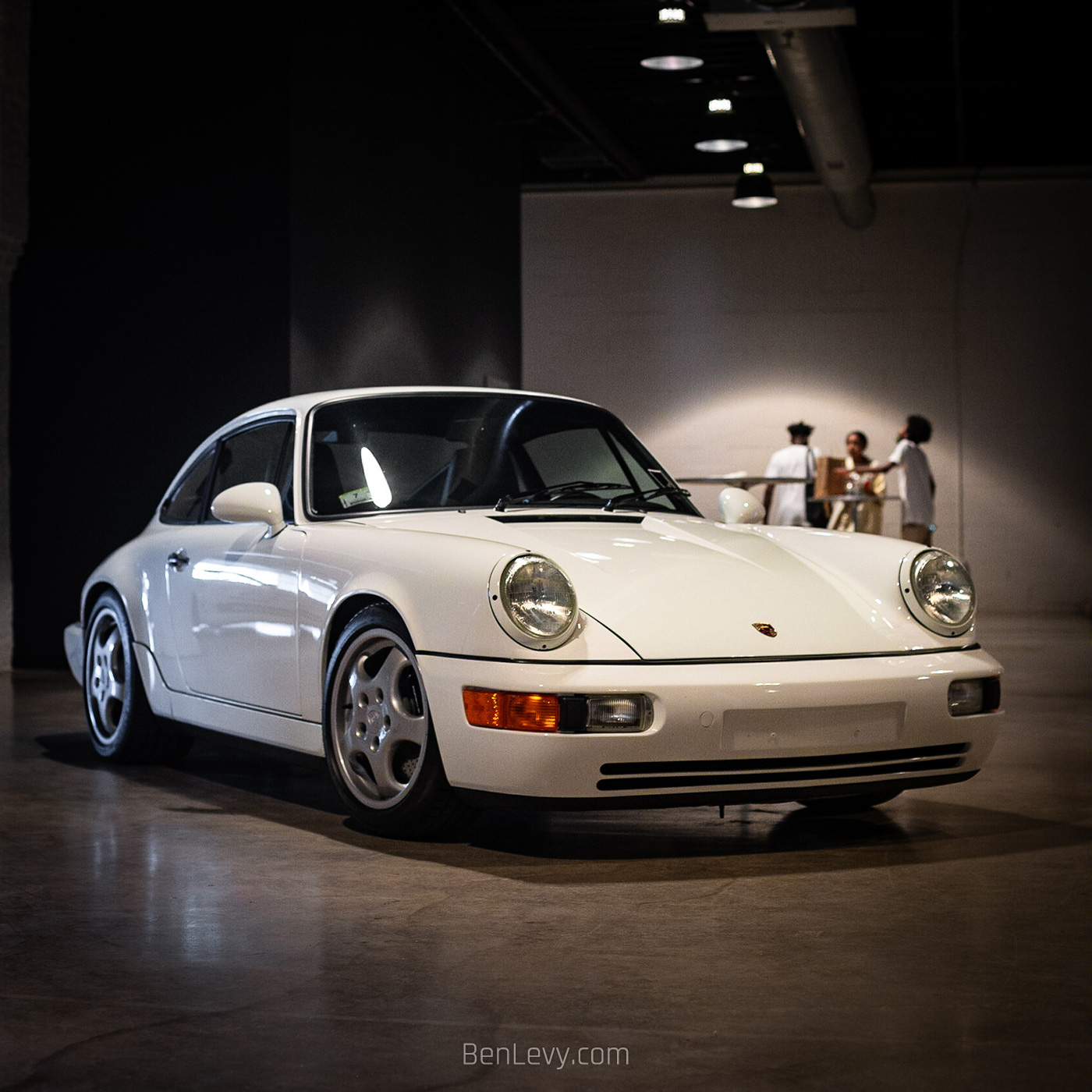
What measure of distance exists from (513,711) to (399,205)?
7838mm

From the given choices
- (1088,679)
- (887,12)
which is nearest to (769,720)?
(1088,679)

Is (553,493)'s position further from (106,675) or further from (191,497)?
(106,675)

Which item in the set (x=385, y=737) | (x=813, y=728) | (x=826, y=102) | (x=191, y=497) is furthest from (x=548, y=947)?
(x=826, y=102)

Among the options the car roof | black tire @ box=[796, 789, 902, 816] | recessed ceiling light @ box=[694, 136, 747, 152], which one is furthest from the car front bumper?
recessed ceiling light @ box=[694, 136, 747, 152]

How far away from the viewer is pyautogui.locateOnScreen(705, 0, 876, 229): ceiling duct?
9633 mm

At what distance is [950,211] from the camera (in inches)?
706

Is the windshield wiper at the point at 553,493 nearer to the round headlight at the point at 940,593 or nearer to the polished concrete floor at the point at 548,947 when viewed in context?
the polished concrete floor at the point at 548,947

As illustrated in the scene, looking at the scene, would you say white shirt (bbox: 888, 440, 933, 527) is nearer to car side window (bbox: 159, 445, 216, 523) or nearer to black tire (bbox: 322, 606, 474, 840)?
car side window (bbox: 159, 445, 216, 523)

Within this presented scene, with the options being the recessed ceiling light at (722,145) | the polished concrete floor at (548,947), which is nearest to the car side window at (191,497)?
the polished concrete floor at (548,947)

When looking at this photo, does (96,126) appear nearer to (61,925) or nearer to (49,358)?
(49,358)

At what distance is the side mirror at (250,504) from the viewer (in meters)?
4.73

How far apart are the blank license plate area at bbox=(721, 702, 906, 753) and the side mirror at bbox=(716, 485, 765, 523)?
1340mm

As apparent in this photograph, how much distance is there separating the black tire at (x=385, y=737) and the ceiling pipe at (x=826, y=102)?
714cm

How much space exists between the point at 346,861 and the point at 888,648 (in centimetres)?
145
